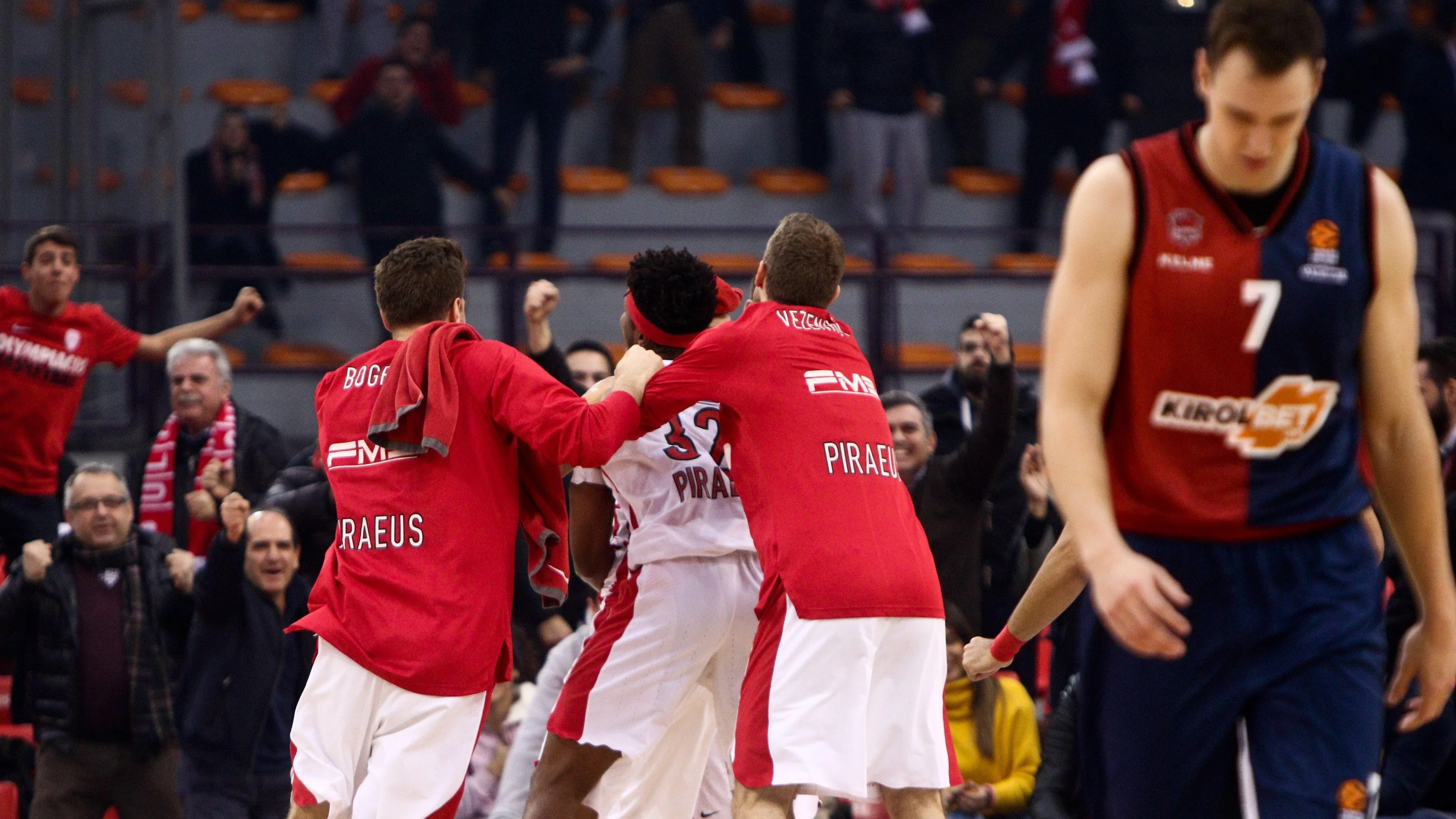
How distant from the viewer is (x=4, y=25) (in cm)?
1233

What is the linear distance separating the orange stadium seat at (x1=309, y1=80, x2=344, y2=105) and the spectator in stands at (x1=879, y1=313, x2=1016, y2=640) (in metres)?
7.29

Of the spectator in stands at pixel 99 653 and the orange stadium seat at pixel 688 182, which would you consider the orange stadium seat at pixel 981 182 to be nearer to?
the orange stadium seat at pixel 688 182

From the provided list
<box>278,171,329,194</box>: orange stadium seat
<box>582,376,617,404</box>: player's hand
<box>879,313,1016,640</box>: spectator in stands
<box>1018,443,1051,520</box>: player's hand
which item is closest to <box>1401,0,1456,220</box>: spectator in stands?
<box>1018,443,1051,520</box>: player's hand

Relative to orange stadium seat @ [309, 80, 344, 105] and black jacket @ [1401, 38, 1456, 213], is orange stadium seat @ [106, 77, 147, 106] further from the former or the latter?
black jacket @ [1401, 38, 1456, 213]

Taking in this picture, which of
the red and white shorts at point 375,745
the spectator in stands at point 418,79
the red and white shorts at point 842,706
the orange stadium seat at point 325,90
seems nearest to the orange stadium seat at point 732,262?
the spectator in stands at point 418,79

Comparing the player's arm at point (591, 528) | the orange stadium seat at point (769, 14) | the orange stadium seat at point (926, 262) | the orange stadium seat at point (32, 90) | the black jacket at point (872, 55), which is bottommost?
the player's arm at point (591, 528)

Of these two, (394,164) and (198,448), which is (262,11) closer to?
(394,164)

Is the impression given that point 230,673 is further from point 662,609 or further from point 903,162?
point 903,162

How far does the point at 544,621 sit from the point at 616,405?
3.88 meters

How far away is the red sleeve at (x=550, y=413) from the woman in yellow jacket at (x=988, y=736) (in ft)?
10.1

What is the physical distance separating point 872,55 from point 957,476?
598cm

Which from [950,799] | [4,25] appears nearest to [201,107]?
[4,25]

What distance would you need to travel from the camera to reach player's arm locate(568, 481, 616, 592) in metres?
6.11

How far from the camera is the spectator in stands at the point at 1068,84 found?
14328mm
